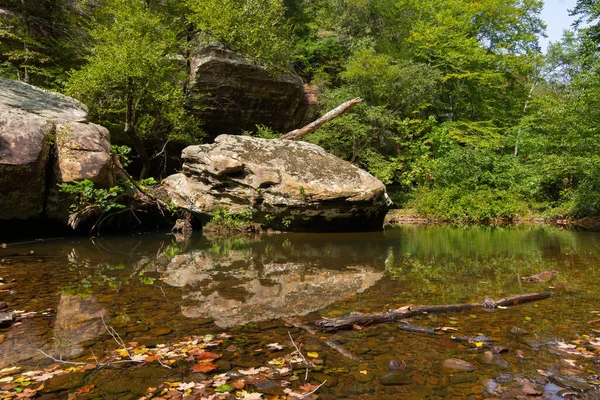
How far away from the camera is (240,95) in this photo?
1888cm

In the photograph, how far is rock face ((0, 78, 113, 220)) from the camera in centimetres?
923

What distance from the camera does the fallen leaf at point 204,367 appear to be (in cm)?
291

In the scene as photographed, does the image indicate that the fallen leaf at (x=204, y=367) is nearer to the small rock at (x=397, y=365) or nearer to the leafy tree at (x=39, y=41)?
the small rock at (x=397, y=365)

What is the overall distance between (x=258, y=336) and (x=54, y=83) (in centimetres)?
1692

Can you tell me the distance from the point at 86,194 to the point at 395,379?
9782mm

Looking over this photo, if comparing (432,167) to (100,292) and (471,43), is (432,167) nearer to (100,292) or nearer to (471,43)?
(471,43)

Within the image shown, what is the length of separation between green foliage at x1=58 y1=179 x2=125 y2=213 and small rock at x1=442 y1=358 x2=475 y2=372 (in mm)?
9883

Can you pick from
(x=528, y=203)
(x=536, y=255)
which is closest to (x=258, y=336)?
(x=536, y=255)

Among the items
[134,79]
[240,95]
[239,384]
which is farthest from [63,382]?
[240,95]

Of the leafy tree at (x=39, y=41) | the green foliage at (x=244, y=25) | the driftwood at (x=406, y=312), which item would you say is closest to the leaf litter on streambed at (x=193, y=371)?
the driftwood at (x=406, y=312)

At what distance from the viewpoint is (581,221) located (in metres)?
16.8

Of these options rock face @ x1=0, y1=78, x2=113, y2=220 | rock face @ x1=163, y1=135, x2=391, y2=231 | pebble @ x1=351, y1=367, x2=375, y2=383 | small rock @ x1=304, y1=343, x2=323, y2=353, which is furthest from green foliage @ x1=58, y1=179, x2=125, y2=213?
pebble @ x1=351, y1=367, x2=375, y2=383

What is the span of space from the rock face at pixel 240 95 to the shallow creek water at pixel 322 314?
1130cm

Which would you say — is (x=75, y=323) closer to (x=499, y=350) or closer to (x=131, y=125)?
(x=499, y=350)
